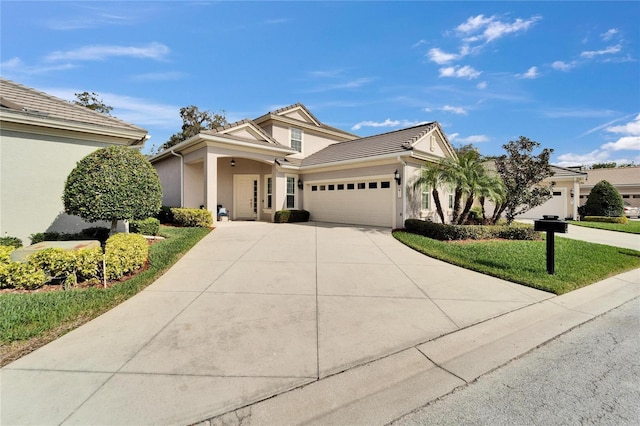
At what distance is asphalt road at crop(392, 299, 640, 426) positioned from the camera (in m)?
2.24

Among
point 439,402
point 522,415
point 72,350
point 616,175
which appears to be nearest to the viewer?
point 522,415

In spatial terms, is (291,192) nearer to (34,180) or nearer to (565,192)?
(34,180)

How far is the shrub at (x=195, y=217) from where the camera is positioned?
1197 cm

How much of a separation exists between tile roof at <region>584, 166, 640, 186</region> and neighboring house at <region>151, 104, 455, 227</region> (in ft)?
94.2

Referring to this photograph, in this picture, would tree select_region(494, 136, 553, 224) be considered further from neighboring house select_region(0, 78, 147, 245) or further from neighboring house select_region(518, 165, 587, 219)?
neighboring house select_region(0, 78, 147, 245)

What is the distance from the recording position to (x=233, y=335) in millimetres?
3389

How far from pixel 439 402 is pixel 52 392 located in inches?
133

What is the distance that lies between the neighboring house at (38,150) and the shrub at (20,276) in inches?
158

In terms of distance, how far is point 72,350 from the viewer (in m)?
3.02

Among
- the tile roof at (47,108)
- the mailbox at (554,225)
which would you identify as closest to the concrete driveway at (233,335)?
the mailbox at (554,225)

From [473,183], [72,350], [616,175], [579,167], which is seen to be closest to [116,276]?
[72,350]

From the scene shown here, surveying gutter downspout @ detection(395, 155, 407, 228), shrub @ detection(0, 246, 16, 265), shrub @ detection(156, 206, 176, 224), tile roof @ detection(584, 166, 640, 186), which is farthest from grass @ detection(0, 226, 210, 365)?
tile roof @ detection(584, 166, 640, 186)

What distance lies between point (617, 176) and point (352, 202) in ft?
119

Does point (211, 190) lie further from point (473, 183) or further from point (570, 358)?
point (570, 358)
